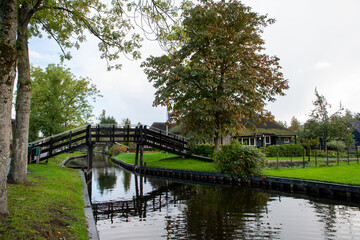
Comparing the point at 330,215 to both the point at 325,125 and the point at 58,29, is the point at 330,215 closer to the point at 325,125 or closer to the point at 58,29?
the point at 58,29

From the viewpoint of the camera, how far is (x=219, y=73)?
21688 mm

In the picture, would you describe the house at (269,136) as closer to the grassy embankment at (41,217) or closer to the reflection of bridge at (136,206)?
the reflection of bridge at (136,206)

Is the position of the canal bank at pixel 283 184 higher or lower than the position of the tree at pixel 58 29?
lower

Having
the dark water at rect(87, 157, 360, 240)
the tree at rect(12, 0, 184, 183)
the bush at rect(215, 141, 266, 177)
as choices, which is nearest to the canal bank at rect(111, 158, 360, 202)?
the bush at rect(215, 141, 266, 177)

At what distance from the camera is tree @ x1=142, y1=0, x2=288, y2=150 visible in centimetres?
2028

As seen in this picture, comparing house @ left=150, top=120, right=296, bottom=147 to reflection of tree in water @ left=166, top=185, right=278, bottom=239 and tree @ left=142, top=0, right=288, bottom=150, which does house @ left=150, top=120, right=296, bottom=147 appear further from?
reflection of tree in water @ left=166, top=185, right=278, bottom=239

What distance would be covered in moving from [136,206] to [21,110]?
7151 millimetres

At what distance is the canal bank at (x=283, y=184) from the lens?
12.8m

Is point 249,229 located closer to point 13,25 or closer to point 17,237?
point 17,237

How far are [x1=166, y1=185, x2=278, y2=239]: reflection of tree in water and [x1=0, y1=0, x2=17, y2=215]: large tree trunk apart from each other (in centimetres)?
536

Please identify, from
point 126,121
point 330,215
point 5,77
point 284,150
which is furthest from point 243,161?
point 126,121

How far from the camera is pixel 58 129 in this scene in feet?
86.6

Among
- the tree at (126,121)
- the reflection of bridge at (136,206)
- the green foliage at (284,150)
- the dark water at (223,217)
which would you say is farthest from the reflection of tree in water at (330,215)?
the tree at (126,121)

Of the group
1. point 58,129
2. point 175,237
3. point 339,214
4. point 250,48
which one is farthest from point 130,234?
point 58,129
